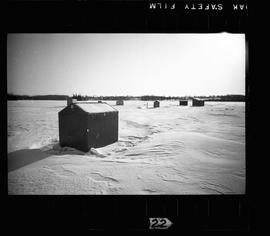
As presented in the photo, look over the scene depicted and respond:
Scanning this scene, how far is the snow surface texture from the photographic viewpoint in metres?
1.52

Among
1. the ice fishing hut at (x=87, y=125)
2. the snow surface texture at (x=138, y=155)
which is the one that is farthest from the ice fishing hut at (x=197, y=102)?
the ice fishing hut at (x=87, y=125)

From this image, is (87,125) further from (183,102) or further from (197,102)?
(197,102)

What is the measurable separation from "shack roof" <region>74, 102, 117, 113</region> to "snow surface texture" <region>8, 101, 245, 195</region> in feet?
0.47

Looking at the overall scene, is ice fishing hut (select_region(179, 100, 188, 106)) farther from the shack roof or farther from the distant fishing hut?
the distant fishing hut

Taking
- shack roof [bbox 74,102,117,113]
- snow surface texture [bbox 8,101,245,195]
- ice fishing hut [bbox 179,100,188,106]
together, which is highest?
ice fishing hut [bbox 179,100,188,106]

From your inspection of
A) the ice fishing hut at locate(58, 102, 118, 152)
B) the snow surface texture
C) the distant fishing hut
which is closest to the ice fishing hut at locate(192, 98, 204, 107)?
the snow surface texture

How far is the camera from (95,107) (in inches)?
73.4

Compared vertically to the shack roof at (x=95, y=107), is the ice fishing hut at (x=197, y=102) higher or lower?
higher

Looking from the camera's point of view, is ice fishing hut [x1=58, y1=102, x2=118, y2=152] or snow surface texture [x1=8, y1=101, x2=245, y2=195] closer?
snow surface texture [x1=8, y1=101, x2=245, y2=195]

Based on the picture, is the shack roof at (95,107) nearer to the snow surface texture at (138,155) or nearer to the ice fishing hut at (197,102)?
the snow surface texture at (138,155)

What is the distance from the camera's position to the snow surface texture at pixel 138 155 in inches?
59.8

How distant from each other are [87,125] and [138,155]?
712mm
